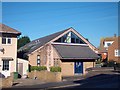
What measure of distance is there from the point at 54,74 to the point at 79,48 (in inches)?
475

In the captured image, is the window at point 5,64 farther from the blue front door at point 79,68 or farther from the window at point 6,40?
the blue front door at point 79,68

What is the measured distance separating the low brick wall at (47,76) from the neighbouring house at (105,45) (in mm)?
34387

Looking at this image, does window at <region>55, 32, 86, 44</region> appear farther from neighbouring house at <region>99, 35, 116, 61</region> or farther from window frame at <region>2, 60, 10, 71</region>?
neighbouring house at <region>99, 35, 116, 61</region>

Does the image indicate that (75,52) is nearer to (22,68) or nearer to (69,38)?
(69,38)

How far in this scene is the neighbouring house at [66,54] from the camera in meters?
34.8

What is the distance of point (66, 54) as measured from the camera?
114ft

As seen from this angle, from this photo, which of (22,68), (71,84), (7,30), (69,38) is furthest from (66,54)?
(71,84)

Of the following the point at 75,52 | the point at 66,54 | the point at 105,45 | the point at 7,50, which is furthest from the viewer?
the point at 105,45

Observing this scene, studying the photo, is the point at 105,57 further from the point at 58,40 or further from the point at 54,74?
the point at 54,74

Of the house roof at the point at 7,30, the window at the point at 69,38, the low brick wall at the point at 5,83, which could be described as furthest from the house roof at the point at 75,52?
the low brick wall at the point at 5,83

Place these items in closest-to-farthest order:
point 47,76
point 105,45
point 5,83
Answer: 1. point 5,83
2. point 47,76
3. point 105,45

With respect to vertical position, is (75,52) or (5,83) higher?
(75,52)

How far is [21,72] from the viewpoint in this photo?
3247 centimetres

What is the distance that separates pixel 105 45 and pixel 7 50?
40568 mm
